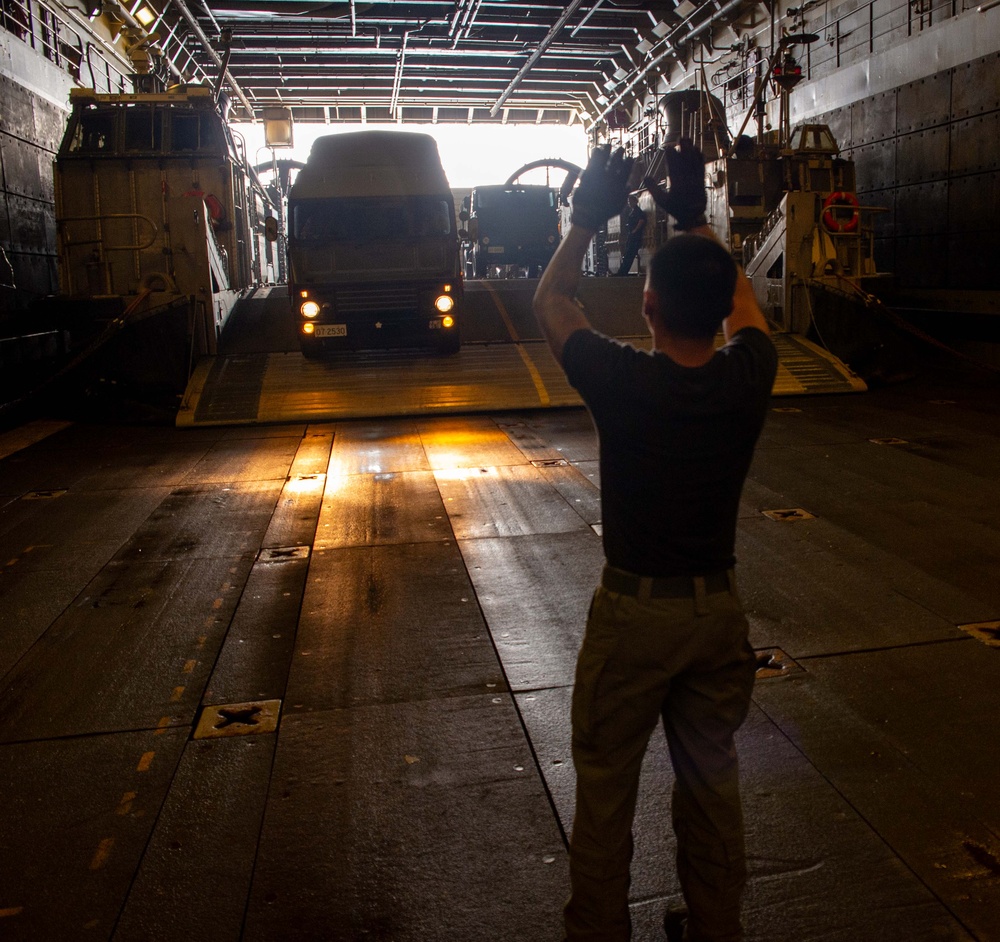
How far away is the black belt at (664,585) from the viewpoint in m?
2.30

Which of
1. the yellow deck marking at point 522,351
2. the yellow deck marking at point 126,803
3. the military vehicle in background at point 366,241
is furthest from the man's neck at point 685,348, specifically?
the military vehicle in background at point 366,241

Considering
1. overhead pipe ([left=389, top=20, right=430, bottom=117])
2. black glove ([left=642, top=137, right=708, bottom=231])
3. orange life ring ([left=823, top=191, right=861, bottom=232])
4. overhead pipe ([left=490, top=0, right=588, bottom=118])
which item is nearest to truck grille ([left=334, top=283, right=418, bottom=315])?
orange life ring ([left=823, top=191, right=861, bottom=232])

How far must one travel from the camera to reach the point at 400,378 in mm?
13531

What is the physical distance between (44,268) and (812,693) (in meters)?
18.1

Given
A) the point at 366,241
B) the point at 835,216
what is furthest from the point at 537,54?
the point at 366,241

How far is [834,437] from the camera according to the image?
Answer: 1026 cm

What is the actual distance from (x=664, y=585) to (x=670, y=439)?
35 centimetres

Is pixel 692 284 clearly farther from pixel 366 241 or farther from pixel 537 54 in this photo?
pixel 537 54

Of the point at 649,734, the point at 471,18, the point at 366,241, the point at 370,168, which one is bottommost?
the point at 649,734

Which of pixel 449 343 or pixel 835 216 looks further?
pixel 835 216

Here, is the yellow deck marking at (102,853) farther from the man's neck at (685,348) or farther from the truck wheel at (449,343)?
the truck wheel at (449,343)

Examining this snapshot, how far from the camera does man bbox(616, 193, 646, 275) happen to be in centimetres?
2256

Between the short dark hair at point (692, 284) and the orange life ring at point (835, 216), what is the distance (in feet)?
46.0

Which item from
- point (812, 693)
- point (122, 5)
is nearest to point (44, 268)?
point (122, 5)
